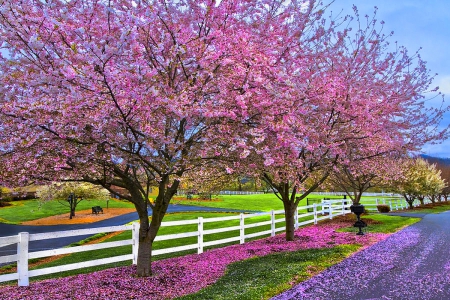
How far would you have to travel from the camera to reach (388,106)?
11.3 metres

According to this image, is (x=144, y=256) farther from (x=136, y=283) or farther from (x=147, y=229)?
(x=136, y=283)

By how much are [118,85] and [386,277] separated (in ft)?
21.1

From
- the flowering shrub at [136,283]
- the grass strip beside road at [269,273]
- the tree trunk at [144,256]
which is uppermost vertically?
the tree trunk at [144,256]

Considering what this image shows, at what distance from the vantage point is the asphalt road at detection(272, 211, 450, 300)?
601 centimetres

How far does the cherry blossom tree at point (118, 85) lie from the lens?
5453 mm

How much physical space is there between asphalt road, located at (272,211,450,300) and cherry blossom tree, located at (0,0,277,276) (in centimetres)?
328

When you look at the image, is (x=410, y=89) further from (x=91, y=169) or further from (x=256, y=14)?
(x=91, y=169)

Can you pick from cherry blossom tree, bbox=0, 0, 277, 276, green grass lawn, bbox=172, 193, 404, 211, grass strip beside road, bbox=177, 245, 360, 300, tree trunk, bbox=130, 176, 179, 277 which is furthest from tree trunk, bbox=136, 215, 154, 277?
green grass lawn, bbox=172, 193, 404, 211

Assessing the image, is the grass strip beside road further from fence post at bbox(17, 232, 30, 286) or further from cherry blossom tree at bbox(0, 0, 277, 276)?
fence post at bbox(17, 232, 30, 286)

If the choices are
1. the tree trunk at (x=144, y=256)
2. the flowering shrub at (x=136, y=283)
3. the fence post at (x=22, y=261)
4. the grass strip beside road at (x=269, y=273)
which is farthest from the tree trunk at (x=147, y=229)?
the fence post at (x=22, y=261)

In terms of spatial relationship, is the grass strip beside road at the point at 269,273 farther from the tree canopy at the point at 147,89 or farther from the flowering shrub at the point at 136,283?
the tree canopy at the point at 147,89

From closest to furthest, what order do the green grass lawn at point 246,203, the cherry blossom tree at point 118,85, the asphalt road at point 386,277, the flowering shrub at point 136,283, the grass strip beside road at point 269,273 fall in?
the cherry blossom tree at point 118,85, the asphalt road at point 386,277, the grass strip beside road at point 269,273, the flowering shrub at point 136,283, the green grass lawn at point 246,203

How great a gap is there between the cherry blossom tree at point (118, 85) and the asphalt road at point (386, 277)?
10.8ft

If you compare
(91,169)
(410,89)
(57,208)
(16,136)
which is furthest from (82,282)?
(57,208)
